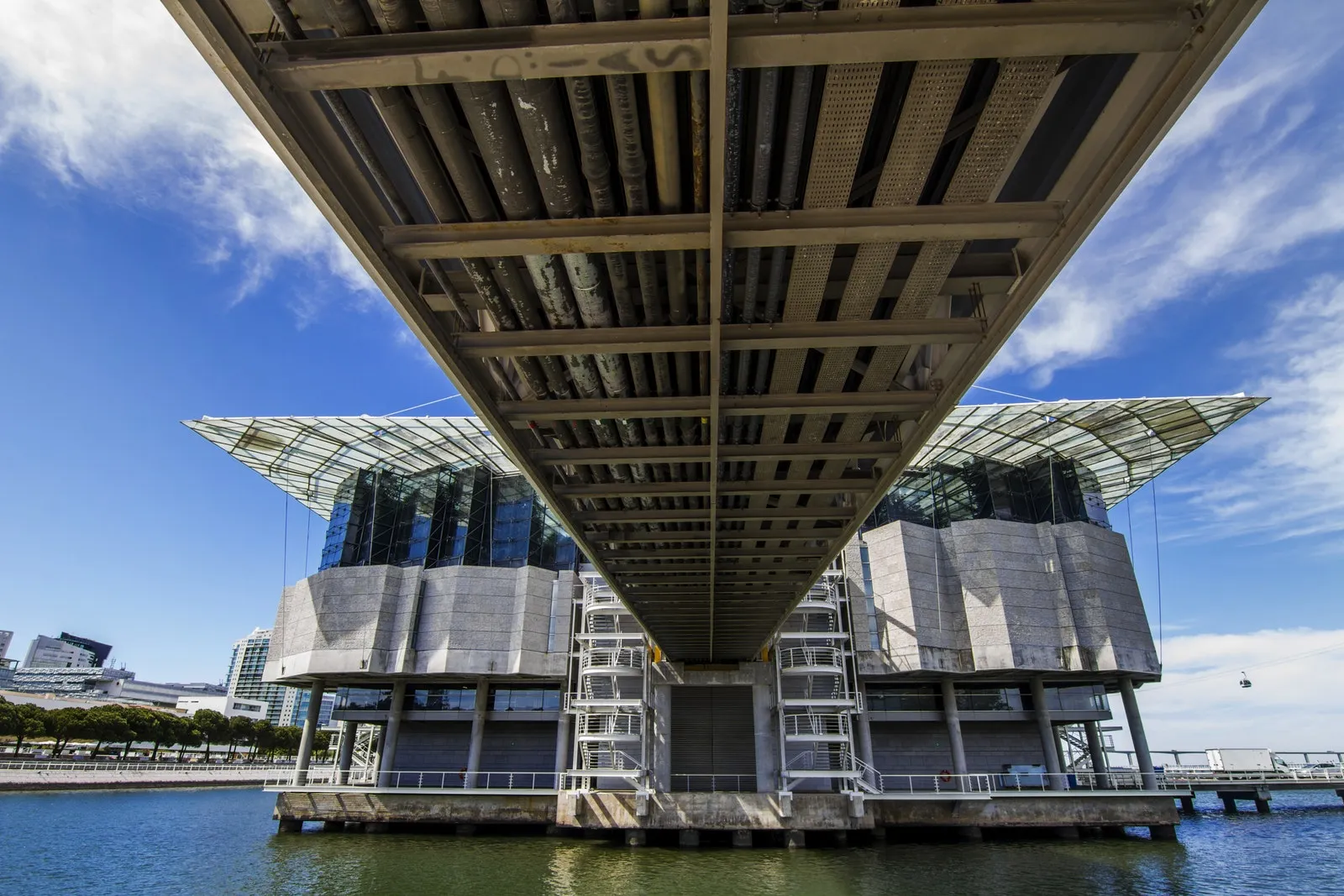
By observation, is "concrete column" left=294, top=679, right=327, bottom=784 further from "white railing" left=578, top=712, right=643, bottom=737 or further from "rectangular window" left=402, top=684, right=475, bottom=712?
"white railing" left=578, top=712, right=643, bottom=737

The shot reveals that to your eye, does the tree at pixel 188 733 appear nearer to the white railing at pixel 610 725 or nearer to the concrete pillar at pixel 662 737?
the white railing at pixel 610 725

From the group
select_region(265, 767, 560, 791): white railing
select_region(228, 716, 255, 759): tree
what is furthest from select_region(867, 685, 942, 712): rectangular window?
select_region(228, 716, 255, 759): tree

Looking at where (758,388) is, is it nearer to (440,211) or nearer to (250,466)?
(440,211)

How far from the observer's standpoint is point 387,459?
4031 centimetres

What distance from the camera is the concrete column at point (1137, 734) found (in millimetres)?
32094

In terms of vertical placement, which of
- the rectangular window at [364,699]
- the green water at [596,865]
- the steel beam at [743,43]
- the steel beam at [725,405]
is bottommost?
the green water at [596,865]

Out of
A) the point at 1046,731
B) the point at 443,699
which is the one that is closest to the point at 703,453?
the point at 1046,731

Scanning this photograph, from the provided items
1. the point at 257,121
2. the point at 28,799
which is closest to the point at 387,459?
the point at 28,799

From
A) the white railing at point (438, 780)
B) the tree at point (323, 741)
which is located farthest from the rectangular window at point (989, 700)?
the tree at point (323, 741)

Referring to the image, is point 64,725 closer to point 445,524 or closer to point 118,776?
point 118,776

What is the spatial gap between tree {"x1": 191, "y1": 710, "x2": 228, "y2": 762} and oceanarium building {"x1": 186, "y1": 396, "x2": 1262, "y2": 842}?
4774 centimetres

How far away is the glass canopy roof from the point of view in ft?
111

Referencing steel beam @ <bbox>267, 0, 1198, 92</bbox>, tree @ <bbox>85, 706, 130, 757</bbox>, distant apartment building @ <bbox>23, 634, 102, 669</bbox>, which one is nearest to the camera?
steel beam @ <bbox>267, 0, 1198, 92</bbox>

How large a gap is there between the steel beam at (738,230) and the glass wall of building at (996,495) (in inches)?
1309
